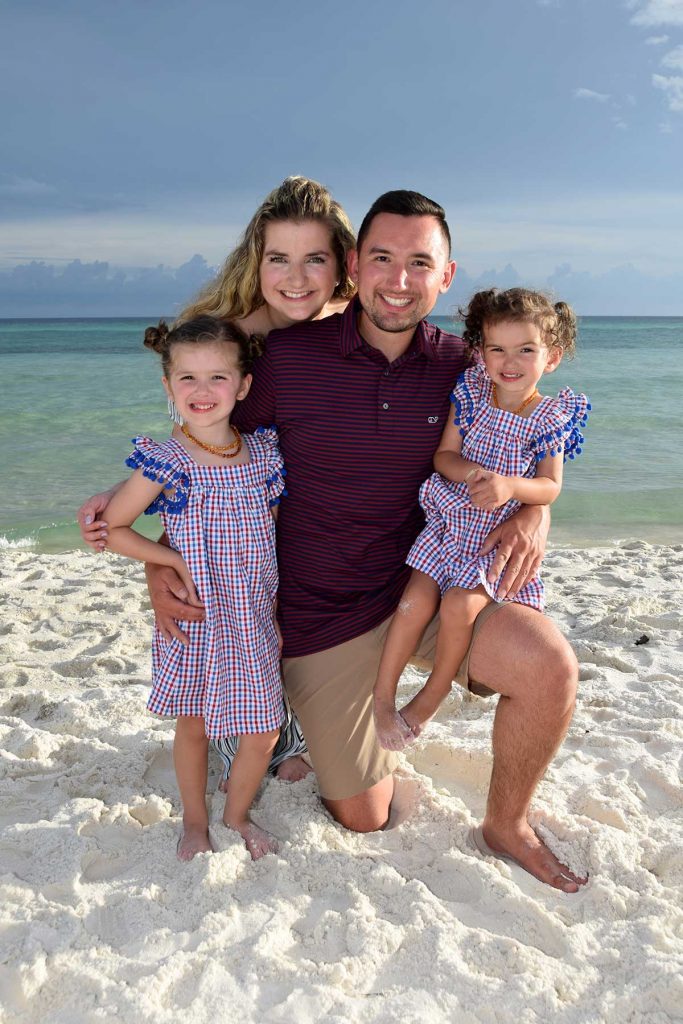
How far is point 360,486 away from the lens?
3162 millimetres

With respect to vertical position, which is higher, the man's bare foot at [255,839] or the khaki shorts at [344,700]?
the khaki shorts at [344,700]

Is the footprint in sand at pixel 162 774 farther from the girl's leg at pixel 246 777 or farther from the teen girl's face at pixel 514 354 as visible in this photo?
the teen girl's face at pixel 514 354

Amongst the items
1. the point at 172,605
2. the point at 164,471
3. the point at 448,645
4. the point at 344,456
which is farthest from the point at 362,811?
the point at 164,471

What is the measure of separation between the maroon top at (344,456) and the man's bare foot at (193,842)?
716 millimetres

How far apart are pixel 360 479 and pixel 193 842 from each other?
4.48 feet

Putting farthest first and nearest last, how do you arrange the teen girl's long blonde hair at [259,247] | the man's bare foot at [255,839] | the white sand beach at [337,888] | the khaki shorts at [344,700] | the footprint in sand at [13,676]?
1. the footprint in sand at [13,676]
2. the teen girl's long blonde hair at [259,247]
3. the khaki shorts at [344,700]
4. the man's bare foot at [255,839]
5. the white sand beach at [337,888]

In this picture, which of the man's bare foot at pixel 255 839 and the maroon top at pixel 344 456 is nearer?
the man's bare foot at pixel 255 839

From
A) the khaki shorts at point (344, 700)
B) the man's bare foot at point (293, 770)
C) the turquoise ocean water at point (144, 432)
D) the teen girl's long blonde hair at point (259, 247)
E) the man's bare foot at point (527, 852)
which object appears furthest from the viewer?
the turquoise ocean water at point (144, 432)

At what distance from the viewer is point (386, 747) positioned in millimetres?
3059

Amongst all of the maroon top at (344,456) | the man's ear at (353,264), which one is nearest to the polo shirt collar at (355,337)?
the maroon top at (344,456)

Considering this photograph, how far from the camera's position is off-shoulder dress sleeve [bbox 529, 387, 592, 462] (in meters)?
3.07

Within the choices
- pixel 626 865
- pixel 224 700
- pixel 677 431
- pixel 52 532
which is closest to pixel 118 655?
pixel 224 700

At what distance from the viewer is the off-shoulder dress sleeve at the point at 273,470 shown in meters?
3.12

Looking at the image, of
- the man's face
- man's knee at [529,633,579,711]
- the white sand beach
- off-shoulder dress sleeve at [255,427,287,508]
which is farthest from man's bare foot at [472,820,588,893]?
the man's face
